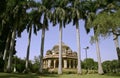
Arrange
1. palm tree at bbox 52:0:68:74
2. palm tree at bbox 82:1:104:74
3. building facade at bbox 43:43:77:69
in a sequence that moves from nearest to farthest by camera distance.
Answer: palm tree at bbox 52:0:68:74, palm tree at bbox 82:1:104:74, building facade at bbox 43:43:77:69

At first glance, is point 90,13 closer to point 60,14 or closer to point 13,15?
point 60,14

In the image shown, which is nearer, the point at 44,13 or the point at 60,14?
the point at 60,14

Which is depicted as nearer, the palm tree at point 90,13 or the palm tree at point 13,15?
the palm tree at point 13,15

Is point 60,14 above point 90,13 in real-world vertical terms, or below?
below

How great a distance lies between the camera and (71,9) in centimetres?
3962

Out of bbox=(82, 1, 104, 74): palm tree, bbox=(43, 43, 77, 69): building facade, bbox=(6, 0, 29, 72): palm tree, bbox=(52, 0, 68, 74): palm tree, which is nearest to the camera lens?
bbox=(6, 0, 29, 72): palm tree

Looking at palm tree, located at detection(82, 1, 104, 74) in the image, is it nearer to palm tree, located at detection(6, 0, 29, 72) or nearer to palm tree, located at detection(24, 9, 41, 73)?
palm tree, located at detection(24, 9, 41, 73)

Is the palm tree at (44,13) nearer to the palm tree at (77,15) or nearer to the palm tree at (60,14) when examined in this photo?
the palm tree at (60,14)

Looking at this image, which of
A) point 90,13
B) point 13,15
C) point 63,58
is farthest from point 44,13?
point 63,58

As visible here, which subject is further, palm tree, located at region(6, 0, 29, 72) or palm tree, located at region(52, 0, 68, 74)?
palm tree, located at region(52, 0, 68, 74)

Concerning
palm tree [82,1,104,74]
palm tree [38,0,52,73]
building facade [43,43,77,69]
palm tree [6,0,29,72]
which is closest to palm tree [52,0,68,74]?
palm tree [38,0,52,73]

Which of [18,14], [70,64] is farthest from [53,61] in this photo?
[18,14]

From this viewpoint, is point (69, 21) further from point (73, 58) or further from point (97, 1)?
point (73, 58)

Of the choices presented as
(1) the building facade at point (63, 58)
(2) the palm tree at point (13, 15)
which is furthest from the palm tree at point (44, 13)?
(1) the building facade at point (63, 58)
